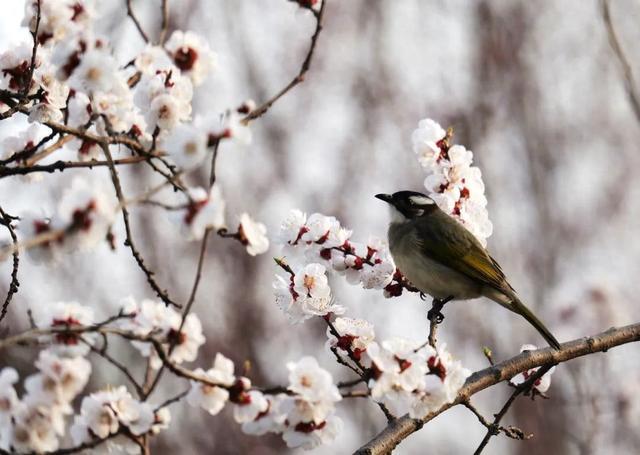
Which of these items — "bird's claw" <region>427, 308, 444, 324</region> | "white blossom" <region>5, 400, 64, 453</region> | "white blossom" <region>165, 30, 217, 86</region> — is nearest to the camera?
"white blossom" <region>5, 400, 64, 453</region>

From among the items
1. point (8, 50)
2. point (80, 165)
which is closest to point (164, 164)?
point (80, 165)

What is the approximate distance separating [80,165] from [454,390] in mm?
1550

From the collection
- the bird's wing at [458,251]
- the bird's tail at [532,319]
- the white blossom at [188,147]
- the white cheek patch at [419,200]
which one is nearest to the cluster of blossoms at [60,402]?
the white blossom at [188,147]

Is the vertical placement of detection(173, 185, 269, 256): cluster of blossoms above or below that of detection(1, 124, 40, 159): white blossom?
below

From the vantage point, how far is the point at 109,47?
10.2 ft

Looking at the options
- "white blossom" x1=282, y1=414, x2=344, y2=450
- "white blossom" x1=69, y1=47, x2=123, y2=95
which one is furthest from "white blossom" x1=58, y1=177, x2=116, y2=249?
"white blossom" x1=282, y1=414, x2=344, y2=450

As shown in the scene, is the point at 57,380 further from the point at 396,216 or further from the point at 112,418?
the point at 396,216

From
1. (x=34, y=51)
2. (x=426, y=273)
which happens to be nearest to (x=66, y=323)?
(x=34, y=51)

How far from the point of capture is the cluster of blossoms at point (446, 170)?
4.27m

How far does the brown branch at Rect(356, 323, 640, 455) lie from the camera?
3504 millimetres

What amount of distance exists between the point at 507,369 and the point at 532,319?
1.11 m

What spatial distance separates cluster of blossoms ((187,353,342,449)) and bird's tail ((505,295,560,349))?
1748 mm

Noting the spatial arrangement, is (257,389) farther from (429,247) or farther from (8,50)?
(429,247)

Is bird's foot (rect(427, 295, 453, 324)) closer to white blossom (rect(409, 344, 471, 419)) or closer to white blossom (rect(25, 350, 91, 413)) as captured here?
white blossom (rect(409, 344, 471, 419))
